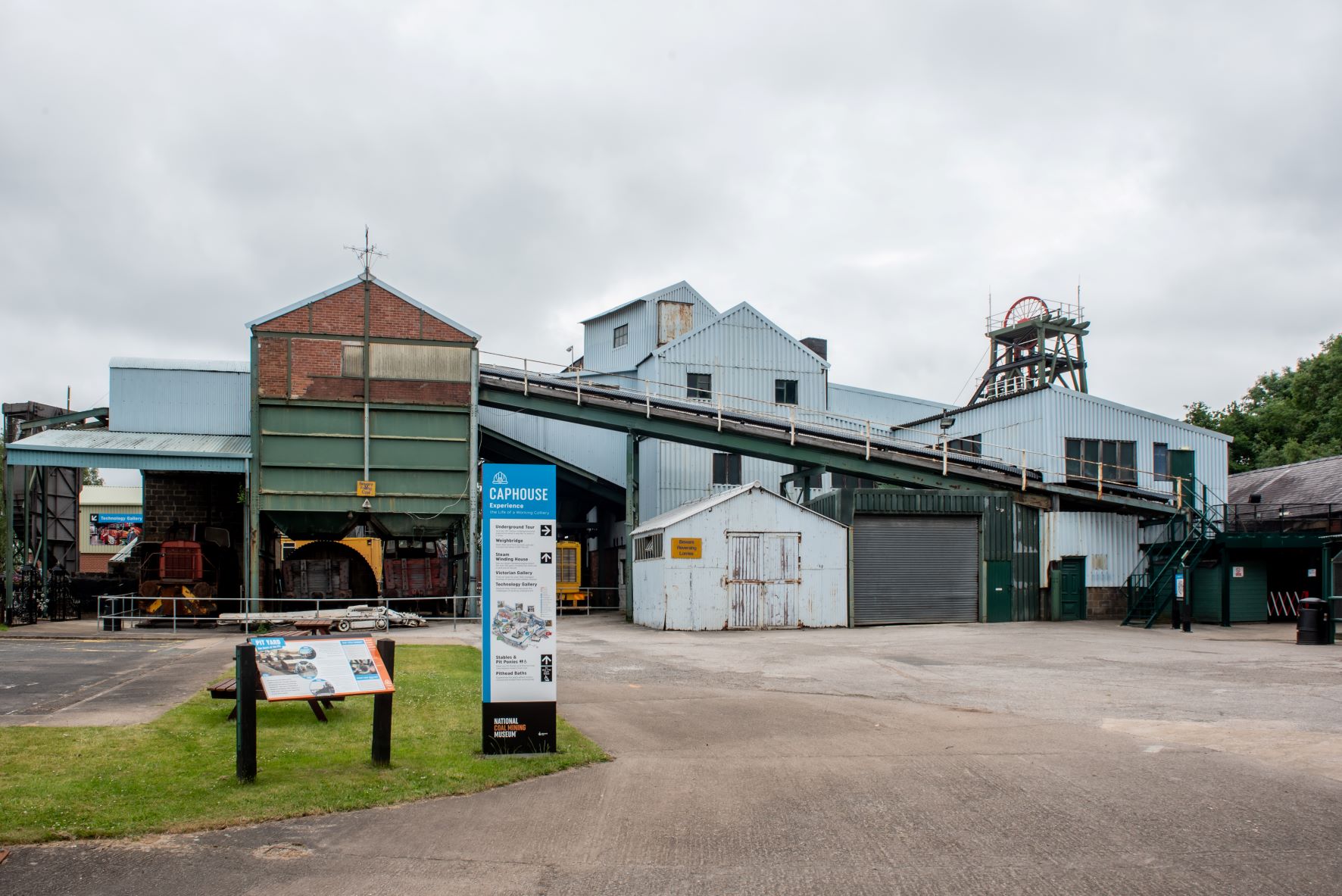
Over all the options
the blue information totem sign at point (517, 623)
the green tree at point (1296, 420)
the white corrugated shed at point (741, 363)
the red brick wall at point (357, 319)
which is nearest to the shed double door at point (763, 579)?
the red brick wall at point (357, 319)

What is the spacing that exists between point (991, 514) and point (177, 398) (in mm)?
26113

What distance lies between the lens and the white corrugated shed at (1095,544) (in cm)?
3266

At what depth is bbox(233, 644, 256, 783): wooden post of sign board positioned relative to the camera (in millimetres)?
8523

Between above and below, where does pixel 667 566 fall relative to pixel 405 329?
below

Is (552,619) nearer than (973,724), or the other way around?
Result: (552,619)

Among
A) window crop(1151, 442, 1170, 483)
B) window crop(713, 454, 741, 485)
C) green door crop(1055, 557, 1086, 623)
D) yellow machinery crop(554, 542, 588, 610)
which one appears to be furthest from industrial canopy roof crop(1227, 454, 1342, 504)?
yellow machinery crop(554, 542, 588, 610)

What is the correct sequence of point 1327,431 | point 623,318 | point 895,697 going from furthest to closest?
point 1327,431 < point 623,318 < point 895,697

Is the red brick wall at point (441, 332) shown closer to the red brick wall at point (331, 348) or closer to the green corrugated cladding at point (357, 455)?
the red brick wall at point (331, 348)

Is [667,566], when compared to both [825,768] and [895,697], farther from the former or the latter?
[825,768]

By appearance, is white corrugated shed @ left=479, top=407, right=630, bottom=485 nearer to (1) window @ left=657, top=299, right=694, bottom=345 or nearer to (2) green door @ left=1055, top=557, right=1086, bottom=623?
(1) window @ left=657, top=299, right=694, bottom=345

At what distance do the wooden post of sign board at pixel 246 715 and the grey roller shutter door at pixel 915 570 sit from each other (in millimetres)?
23278

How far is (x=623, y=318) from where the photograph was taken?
158ft

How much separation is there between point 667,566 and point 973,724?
17085 millimetres

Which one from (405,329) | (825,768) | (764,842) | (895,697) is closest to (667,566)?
(405,329)
